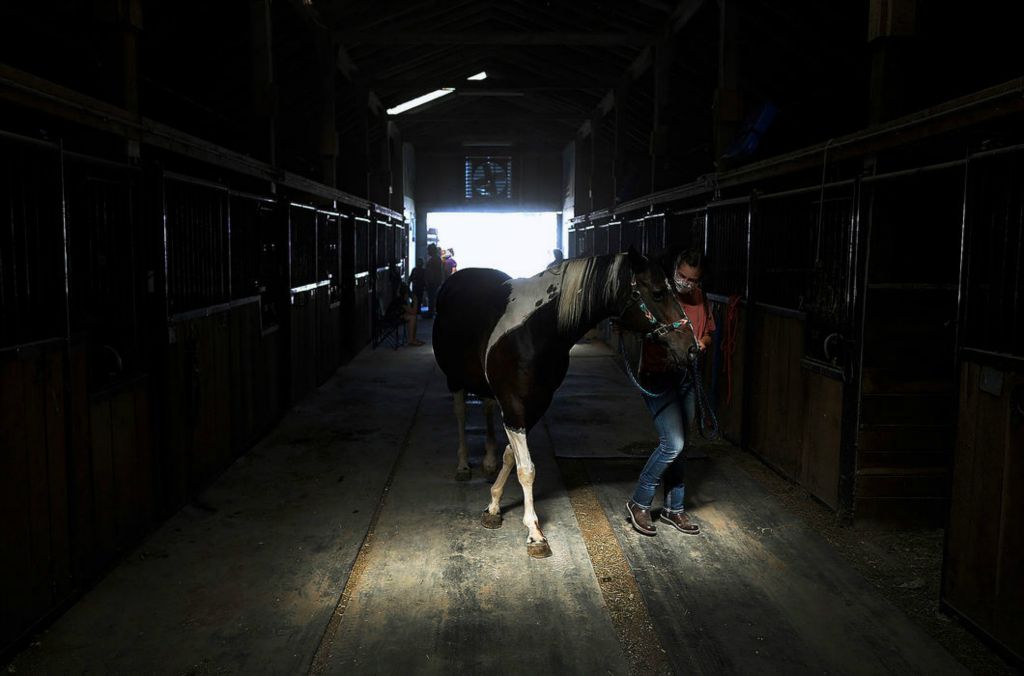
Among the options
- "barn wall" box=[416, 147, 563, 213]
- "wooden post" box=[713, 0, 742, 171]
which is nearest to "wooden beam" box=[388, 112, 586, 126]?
"barn wall" box=[416, 147, 563, 213]

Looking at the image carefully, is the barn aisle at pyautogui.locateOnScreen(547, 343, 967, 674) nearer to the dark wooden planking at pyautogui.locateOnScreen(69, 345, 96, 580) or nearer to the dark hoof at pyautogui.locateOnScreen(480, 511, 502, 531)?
the dark hoof at pyautogui.locateOnScreen(480, 511, 502, 531)

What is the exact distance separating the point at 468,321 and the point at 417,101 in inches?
555

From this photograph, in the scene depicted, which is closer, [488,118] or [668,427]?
[668,427]

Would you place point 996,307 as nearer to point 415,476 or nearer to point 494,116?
point 415,476

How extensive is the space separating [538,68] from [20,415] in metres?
13.3

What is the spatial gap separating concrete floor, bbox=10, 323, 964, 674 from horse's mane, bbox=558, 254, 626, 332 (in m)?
1.27

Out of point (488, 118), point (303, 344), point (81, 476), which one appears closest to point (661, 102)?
point (303, 344)

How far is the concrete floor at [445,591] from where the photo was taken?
2.89 m

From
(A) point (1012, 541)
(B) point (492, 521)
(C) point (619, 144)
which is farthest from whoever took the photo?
(C) point (619, 144)

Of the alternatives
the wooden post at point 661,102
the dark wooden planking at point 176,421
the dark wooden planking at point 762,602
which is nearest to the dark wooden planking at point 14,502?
the dark wooden planking at point 176,421

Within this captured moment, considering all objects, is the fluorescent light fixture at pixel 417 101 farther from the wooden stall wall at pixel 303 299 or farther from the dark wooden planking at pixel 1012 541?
the dark wooden planking at pixel 1012 541

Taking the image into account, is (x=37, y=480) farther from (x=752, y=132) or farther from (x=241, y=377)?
(x=752, y=132)

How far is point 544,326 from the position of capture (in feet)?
13.3

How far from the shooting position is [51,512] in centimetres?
319
